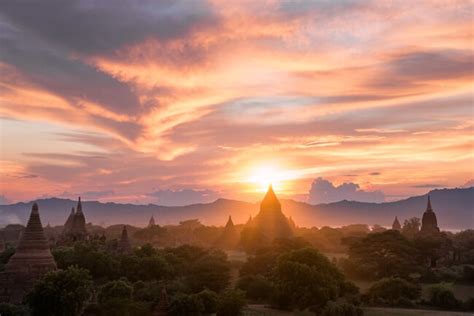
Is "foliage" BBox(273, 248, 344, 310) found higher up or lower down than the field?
higher up

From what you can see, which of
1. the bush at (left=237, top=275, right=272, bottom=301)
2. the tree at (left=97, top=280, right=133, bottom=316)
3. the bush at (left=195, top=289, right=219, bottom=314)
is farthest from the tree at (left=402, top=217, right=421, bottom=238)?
the tree at (left=97, top=280, right=133, bottom=316)

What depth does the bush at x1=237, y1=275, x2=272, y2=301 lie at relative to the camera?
48500 millimetres

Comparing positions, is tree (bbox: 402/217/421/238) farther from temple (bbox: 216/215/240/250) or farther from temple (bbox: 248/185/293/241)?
temple (bbox: 216/215/240/250)

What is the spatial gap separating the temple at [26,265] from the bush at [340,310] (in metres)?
19.6

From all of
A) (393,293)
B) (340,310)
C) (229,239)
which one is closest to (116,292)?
(340,310)

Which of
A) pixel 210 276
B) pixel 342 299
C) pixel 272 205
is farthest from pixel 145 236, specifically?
pixel 342 299

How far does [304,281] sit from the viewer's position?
140 ft

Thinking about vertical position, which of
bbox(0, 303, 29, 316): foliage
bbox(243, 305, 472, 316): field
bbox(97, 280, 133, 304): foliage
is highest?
bbox(97, 280, 133, 304): foliage

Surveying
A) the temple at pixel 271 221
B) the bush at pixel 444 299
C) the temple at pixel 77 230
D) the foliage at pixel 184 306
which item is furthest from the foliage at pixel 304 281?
the temple at pixel 271 221

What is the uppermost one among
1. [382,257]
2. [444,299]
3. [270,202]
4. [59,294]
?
[270,202]

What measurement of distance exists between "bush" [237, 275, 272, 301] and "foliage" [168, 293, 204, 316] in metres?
12.4

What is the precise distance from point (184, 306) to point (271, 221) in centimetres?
5370

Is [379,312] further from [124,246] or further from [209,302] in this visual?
[124,246]

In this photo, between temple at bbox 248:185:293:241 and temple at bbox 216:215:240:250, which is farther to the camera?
temple at bbox 216:215:240:250
